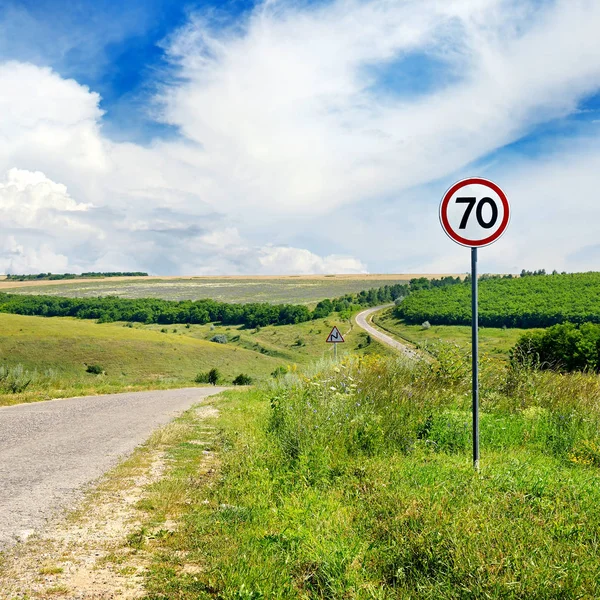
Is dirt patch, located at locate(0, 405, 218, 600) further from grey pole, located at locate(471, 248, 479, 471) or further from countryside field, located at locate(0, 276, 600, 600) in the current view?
grey pole, located at locate(471, 248, 479, 471)

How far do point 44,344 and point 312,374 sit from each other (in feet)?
203

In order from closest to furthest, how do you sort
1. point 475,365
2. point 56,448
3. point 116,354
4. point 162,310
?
point 475,365 → point 56,448 → point 116,354 → point 162,310

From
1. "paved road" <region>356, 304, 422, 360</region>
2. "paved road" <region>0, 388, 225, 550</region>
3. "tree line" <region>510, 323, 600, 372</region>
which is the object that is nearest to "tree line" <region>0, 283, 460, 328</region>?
"paved road" <region>356, 304, 422, 360</region>

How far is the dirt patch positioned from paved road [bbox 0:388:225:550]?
324 mm

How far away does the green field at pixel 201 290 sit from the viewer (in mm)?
158500

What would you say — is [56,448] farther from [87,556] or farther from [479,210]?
[479,210]

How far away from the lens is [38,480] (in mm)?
7121

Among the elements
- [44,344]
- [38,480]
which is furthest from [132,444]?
[44,344]

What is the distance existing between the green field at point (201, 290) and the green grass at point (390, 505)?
14446 cm

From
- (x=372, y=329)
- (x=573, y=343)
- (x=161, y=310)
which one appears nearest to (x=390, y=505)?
(x=573, y=343)

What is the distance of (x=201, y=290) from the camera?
591ft

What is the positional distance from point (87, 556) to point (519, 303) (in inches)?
5476

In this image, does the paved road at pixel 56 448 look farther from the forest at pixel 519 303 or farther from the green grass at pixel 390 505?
the forest at pixel 519 303

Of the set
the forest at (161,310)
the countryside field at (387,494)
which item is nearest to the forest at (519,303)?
the forest at (161,310)
